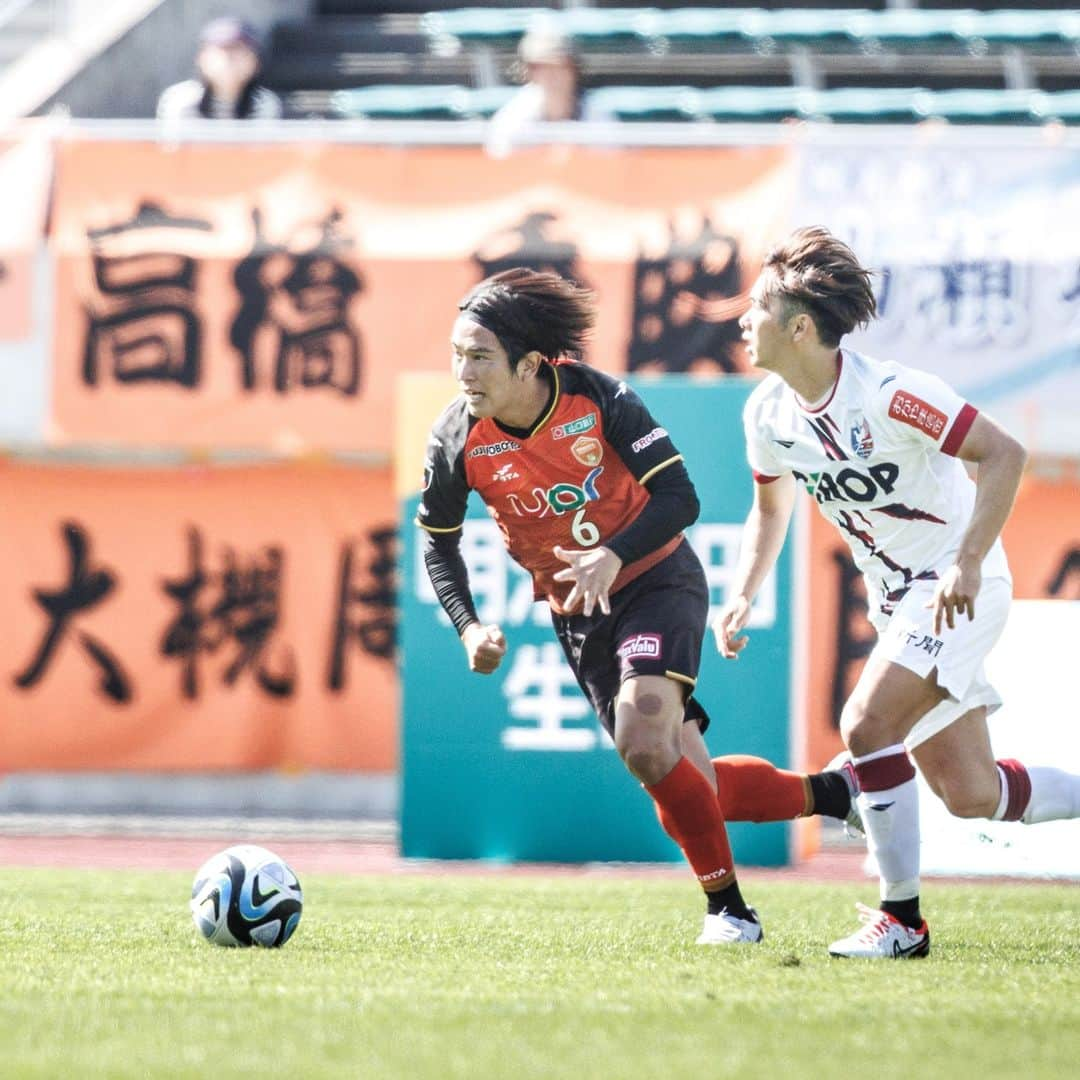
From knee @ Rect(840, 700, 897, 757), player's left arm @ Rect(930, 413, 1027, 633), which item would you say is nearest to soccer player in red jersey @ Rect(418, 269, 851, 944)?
knee @ Rect(840, 700, 897, 757)

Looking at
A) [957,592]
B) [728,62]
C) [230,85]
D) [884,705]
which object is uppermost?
[728,62]

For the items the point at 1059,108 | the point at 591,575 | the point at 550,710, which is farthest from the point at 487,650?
the point at 1059,108

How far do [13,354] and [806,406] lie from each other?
255 inches

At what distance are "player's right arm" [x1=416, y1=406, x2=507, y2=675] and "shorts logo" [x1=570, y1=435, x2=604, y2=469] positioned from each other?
1.09 ft

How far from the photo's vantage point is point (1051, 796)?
21.3 feet

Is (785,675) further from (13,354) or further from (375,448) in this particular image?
(13,354)

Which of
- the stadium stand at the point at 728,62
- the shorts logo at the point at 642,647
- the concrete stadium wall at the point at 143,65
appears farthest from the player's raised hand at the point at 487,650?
the stadium stand at the point at 728,62

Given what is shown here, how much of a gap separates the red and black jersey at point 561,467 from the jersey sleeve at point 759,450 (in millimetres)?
271

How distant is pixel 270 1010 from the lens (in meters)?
4.73

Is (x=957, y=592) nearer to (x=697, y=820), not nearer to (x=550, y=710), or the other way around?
(x=697, y=820)

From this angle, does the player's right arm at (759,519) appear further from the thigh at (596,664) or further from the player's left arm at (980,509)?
the player's left arm at (980,509)

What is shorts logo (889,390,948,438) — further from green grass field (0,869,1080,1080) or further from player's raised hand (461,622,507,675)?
green grass field (0,869,1080,1080)

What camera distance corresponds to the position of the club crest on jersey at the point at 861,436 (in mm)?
5988

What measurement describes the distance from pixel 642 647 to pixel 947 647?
2.91 feet
